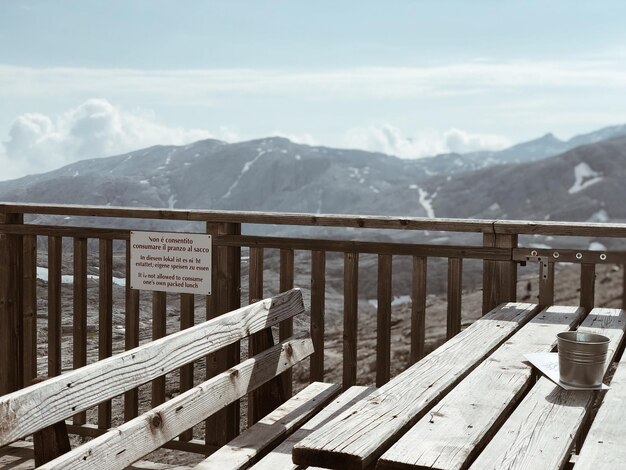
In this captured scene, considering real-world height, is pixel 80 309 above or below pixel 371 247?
below

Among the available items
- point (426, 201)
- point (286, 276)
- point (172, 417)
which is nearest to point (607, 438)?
point (172, 417)

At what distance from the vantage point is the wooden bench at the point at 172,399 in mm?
1790

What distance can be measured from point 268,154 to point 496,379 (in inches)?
4692

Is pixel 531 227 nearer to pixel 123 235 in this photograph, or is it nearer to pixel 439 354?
pixel 439 354

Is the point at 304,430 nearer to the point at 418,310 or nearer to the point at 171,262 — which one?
the point at 418,310

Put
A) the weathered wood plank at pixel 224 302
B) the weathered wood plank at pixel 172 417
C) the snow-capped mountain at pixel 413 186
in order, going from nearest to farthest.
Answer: the weathered wood plank at pixel 172 417, the weathered wood plank at pixel 224 302, the snow-capped mountain at pixel 413 186

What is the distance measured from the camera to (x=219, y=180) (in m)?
89.9

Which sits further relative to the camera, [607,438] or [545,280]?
[545,280]

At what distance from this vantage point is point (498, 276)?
3764 millimetres

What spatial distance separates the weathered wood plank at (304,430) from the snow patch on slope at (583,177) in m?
108

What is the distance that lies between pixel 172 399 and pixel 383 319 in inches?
69.1

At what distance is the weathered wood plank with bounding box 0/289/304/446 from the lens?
172cm

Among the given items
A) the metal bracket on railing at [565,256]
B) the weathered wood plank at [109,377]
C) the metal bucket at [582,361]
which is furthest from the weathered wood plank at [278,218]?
the metal bucket at [582,361]

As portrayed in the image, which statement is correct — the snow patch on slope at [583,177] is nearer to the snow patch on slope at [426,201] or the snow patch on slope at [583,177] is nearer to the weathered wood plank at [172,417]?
the snow patch on slope at [426,201]
